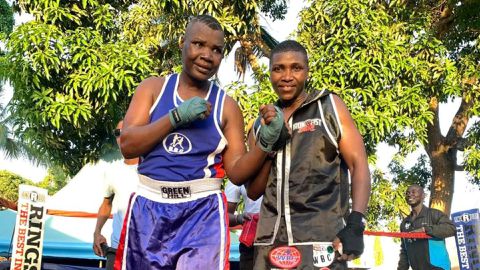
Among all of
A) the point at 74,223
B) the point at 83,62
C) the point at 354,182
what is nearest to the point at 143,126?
the point at 354,182

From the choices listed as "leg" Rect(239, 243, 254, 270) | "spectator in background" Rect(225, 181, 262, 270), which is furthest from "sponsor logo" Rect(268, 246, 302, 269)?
"leg" Rect(239, 243, 254, 270)

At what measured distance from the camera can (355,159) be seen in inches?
107

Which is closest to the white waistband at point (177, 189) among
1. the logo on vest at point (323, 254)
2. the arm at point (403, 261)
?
the logo on vest at point (323, 254)

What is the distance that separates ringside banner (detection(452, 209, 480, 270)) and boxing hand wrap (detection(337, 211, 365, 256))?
556cm

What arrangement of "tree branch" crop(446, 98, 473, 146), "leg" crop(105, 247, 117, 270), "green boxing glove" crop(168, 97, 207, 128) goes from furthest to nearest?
1. "tree branch" crop(446, 98, 473, 146)
2. "leg" crop(105, 247, 117, 270)
3. "green boxing glove" crop(168, 97, 207, 128)

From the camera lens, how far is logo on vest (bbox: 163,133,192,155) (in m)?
2.61

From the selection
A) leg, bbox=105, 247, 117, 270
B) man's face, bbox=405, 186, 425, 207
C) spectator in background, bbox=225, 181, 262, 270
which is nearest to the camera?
spectator in background, bbox=225, 181, 262, 270

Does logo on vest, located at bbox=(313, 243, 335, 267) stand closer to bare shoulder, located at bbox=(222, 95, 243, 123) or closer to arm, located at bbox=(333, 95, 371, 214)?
arm, located at bbox=(333, 95, 371, 214)

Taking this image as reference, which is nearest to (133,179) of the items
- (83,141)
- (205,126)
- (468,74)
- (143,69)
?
(205,126)

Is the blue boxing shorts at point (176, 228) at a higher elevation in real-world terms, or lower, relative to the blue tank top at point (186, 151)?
lower

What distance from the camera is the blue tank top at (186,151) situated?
8.59ft

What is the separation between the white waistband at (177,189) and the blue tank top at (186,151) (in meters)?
0.02

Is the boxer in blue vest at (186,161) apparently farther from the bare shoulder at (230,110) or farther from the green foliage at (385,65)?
the green foliage at (385,65)

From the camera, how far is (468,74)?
36.2 ft
